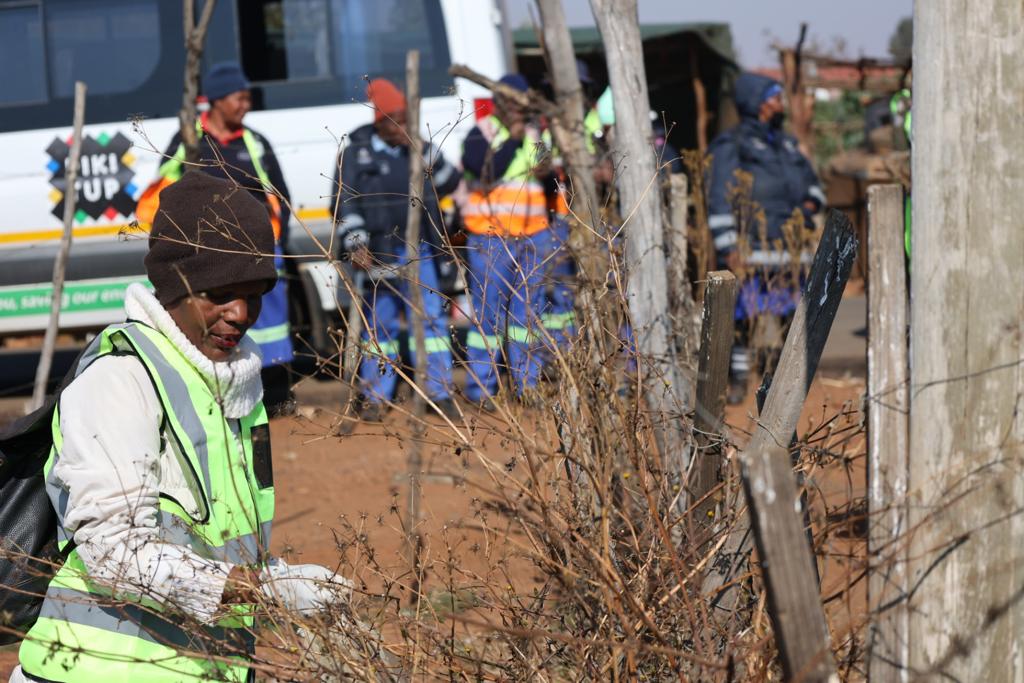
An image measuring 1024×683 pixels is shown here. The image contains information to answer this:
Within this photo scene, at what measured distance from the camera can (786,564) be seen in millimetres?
1626

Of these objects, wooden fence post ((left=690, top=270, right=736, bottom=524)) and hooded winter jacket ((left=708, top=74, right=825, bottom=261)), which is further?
hooded winter jacket ((left=708, top=74, right=825, bottom=261))

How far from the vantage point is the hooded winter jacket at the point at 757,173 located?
7111 mm

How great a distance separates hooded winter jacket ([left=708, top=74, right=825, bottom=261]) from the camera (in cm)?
711

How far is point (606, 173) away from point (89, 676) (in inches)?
168

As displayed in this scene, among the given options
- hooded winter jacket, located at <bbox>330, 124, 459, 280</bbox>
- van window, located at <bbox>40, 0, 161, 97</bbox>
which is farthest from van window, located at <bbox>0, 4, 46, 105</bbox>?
hooded winter jacket, located at <bbox>330, 124, 459, 280</bbox>

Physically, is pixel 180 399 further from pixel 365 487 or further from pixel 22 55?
pixel 22 55

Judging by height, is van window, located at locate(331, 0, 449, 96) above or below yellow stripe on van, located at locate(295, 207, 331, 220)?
above

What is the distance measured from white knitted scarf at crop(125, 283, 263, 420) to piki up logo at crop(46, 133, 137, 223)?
16.5 ft

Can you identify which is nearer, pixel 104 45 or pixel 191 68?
pixel 191 68

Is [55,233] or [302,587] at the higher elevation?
[55,233]

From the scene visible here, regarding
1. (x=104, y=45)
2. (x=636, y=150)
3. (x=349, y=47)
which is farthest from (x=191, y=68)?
(x=636, y=150)

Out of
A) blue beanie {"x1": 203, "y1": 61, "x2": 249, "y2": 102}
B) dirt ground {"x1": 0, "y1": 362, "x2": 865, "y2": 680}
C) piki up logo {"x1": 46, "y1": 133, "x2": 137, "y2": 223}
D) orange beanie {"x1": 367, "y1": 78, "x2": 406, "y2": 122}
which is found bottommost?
dirt ground {"x1": 0, "y1": 362, "x2": 865, "y2": 680}

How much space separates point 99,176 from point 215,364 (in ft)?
17.2

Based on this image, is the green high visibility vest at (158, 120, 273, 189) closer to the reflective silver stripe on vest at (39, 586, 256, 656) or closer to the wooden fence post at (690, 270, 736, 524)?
the wooden fence post at (690, 270, 736, 524)
